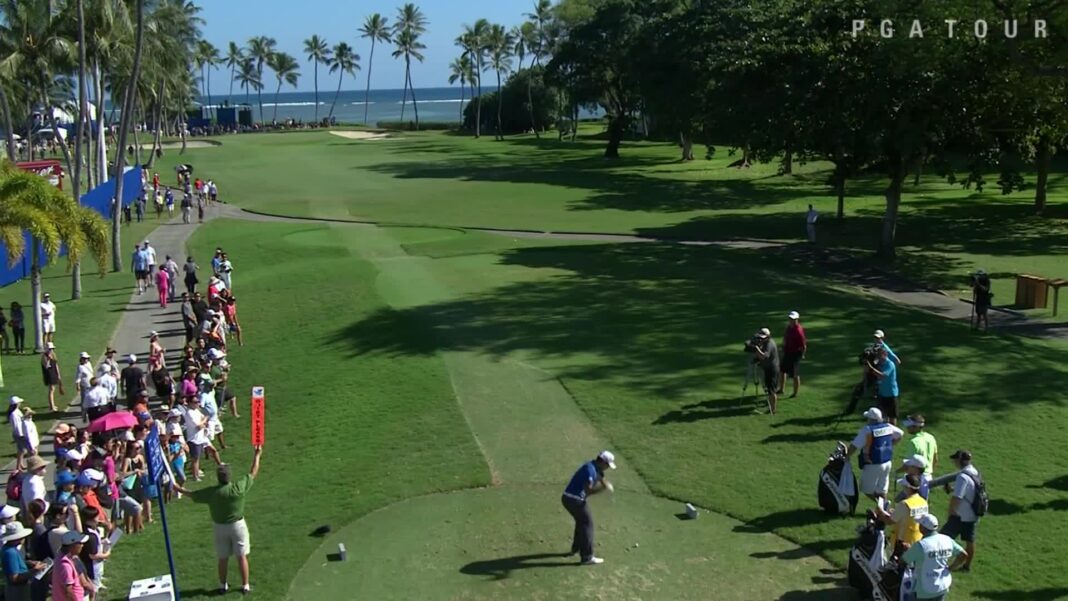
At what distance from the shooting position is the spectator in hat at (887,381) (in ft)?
52.2

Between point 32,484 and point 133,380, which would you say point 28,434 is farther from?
point 32,484

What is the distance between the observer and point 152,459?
36.8 ft

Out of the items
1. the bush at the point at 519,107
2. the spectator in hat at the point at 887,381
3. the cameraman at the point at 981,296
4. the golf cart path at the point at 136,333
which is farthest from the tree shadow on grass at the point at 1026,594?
the bush at the point at 519,107

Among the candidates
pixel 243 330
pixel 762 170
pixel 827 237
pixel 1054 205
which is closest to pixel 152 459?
pixel 243 330

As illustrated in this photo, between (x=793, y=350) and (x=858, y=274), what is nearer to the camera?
(x=793, y=350)

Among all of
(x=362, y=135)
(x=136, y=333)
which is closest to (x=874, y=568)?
(x=136, y=333)

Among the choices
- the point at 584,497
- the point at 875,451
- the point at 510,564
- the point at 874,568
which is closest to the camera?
the point at 874,568

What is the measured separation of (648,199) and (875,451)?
40195 millimetres

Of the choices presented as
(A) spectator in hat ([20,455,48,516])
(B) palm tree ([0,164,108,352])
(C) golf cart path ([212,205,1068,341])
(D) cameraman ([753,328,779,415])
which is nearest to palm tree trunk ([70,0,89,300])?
(B) palm tree ([0,164,108,352])

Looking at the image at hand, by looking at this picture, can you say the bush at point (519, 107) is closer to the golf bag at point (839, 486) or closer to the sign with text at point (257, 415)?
the sign with text at point (257, 415)

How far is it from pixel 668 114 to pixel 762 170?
1021 cm

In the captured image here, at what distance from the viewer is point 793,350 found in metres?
17.6

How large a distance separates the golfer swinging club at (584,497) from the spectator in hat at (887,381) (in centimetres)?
629

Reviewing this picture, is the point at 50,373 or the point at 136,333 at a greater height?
the point at 50,373
